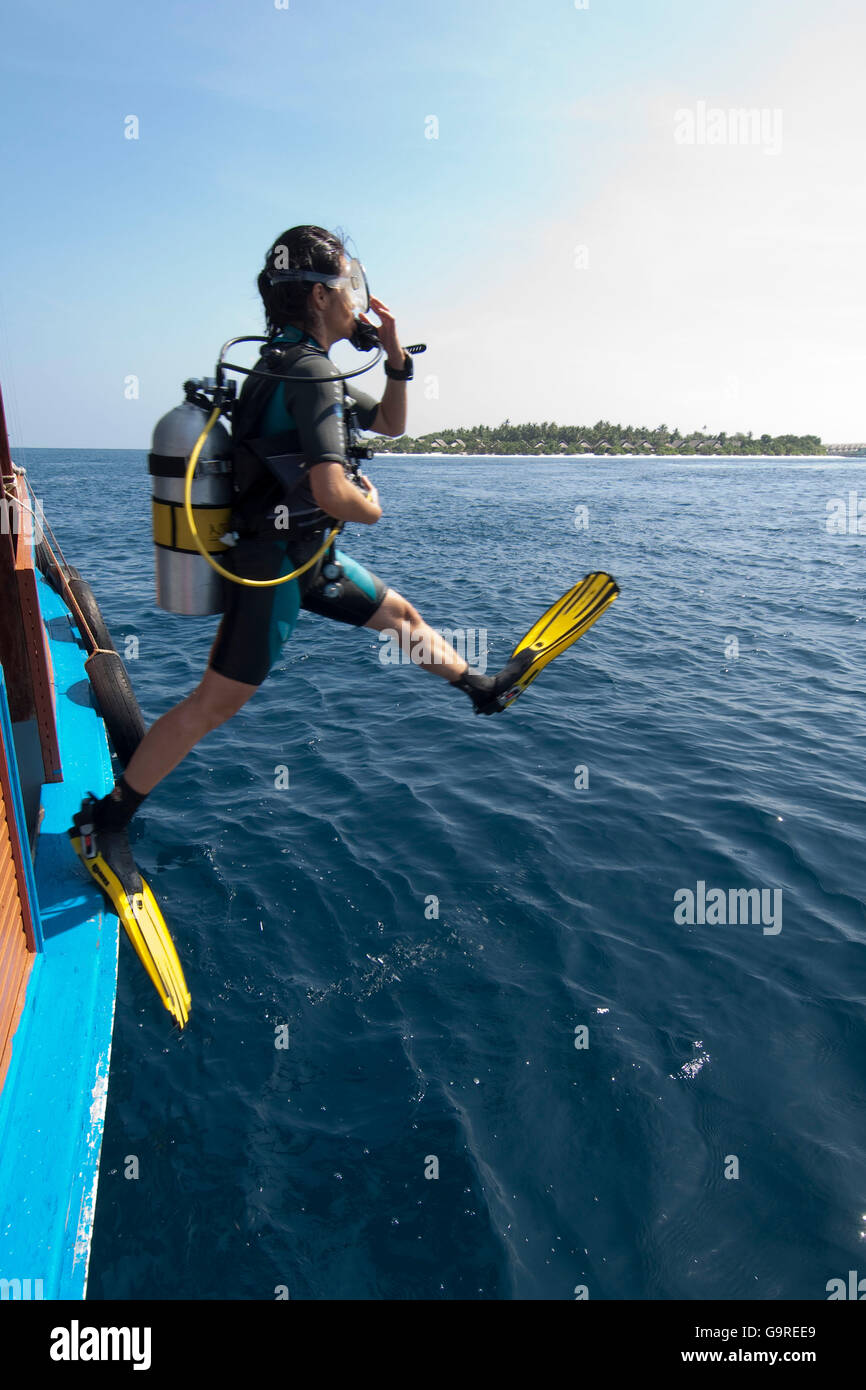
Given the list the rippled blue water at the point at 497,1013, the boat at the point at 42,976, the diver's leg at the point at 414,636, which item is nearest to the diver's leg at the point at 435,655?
the diver's leg at the point at 414,636

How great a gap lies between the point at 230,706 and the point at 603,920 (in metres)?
2.77

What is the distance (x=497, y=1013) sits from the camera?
13.5 ft

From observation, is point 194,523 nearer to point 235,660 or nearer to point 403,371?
point 235,660

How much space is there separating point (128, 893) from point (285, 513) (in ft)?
7.37

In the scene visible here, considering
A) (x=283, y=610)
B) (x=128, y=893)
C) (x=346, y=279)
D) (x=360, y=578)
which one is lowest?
(x=128, y=893)

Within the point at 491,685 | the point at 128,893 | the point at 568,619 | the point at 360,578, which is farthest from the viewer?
the point at 568,619

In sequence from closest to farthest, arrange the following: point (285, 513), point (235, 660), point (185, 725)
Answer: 1. point (285, 513)
2. point (235, 660)
3. point (185, 725)

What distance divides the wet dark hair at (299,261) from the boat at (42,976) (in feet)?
6.28

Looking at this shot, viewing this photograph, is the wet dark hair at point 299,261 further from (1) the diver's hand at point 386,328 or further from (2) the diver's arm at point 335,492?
(2) the diver's arm at point 335,492

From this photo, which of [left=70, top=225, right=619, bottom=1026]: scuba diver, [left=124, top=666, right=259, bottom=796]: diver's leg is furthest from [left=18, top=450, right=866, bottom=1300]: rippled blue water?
[left=124, top=666, right=259, bottom=796]: diver's leg

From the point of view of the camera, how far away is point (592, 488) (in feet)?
163

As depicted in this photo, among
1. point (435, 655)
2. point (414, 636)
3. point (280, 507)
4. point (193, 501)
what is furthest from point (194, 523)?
point (435, 655)

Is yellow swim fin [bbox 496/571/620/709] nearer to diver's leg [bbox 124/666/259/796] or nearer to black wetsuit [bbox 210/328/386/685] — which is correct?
black wetsuit [bbox 210/328/386/685]
